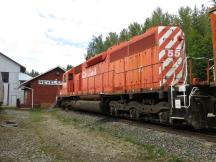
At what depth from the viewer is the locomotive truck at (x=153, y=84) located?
1020 centimetres

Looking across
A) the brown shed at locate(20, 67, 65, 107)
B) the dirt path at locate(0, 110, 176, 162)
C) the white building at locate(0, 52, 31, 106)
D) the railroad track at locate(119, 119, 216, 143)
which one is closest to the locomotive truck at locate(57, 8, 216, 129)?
the railroad track at locate(119, 119, 216, 143)

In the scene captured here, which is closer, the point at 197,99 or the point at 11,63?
the point at 197,99

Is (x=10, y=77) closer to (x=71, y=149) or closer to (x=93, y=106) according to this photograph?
(x=93, y=106)

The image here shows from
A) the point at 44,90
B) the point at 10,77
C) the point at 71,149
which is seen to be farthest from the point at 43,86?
the point at 71,149

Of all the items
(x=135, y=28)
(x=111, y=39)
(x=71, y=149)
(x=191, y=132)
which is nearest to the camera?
(x=71, y=149)

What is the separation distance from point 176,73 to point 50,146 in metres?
5.81

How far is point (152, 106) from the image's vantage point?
12.2 m

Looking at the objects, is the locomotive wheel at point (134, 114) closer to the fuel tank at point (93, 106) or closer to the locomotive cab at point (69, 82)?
the fuel tank at point (93, 106)

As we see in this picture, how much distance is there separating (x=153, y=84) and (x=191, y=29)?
33102mm

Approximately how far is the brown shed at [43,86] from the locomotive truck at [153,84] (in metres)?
27.5

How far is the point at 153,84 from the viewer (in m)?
12.8

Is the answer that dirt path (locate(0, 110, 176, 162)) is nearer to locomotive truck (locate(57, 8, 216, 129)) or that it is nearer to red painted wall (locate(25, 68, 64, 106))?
locomotive truck (locate(57, 8, 216, 129))

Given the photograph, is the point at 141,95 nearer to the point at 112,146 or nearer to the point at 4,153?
the point at 112,146

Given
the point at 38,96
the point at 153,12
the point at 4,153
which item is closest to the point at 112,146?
the point at 4,153
